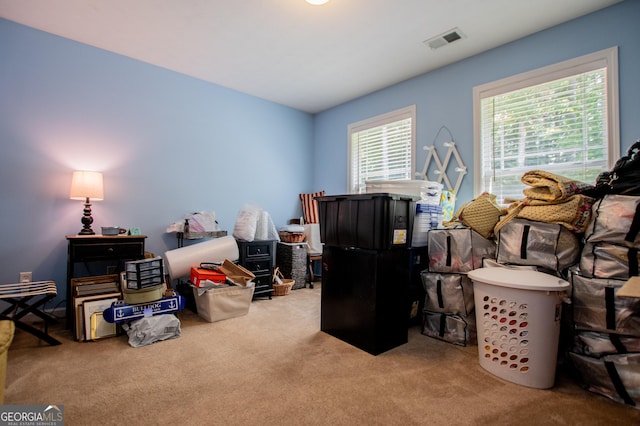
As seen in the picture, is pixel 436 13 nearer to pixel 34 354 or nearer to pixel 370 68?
pixel 370 68

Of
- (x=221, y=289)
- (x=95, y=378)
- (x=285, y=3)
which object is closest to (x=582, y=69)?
(x=285, y=3)

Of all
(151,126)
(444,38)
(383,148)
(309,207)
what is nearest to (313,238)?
(309,207)

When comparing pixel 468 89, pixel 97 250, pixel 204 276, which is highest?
pixel 468 89

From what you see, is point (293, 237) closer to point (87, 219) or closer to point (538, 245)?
point (87, 219)

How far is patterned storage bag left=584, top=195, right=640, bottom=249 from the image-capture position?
62.2 inches

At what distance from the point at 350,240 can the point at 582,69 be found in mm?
2404

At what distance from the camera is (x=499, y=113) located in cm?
293

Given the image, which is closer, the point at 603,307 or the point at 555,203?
the point at 603,307

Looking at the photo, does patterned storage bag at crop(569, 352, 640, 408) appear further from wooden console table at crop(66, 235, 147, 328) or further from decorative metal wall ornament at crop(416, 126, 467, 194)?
wooden console table at crop(66, 235, 147, 328)

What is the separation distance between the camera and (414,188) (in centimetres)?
281

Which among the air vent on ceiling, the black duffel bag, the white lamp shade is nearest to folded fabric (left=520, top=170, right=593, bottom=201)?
the black duffel bag

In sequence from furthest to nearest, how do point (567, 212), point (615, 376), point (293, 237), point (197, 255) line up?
point (293, 237) < point (197, 255) < point (567, 212) < point (615, 376)

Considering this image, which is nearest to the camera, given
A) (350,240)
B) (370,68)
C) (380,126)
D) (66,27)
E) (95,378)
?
(95,378)

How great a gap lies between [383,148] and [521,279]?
2.64 m
